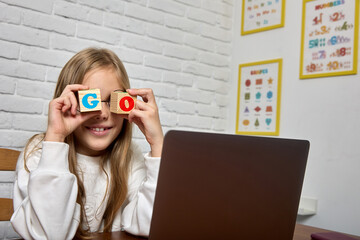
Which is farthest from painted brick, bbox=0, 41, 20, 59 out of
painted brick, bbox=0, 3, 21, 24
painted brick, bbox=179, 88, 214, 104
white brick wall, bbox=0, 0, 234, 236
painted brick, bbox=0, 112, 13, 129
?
painted brick, bbox=179, 88, 214, 104

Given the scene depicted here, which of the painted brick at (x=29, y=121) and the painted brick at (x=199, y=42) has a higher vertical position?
the painted brick at (x=199, y=42)

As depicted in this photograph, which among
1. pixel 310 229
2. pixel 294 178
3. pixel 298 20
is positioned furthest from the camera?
pixel 298 20

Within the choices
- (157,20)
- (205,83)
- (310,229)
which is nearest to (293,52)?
(205,83)

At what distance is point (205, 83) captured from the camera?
7.88 ft

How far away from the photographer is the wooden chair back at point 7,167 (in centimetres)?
131

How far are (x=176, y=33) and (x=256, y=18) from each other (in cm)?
56

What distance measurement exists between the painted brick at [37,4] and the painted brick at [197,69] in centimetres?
88

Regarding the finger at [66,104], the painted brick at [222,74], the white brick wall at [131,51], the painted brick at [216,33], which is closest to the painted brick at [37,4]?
the white brick wall at [131,51]

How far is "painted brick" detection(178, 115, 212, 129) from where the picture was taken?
89.3 inches

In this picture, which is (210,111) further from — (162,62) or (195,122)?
(162,62)

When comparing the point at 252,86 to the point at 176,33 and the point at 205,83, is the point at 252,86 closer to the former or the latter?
the point at 205,83

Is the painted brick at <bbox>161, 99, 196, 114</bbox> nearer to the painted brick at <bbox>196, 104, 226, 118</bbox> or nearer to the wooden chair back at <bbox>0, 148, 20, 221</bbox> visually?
the painted brick at <bbox>196, 104, 226, 118</bbox>

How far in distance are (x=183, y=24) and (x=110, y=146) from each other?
3.91 ft

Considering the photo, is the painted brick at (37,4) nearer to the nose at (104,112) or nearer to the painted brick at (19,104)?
the painted brick at (19,104)
